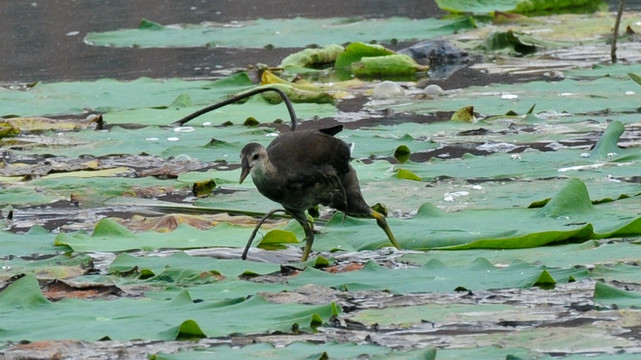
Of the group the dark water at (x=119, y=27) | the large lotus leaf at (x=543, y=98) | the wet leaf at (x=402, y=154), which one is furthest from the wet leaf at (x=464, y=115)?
the dark water at (x=119, y=27)

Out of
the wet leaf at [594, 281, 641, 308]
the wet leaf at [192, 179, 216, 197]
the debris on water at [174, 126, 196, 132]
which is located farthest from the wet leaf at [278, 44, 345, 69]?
the wet leaf at [594, 281, 641, 308]

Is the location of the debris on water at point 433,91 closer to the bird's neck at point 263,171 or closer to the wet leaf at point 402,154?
the wet leaf at point 402,154

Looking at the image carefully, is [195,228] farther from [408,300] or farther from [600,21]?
[600,21]

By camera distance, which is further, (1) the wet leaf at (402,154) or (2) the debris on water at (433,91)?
(2) the debris on water at (433,91)

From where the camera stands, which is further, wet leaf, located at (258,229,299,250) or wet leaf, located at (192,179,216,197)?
wet leaf, located at (192,179,216,197)

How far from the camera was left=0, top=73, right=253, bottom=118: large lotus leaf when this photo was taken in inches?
359

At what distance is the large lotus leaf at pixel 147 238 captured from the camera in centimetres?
496

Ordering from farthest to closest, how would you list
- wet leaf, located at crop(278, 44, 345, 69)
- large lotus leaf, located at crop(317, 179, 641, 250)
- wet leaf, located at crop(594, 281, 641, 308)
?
wet leaf, located at crop(278, 44, 345, 69)
large lotus leaf, located at crop(317, 179, 641, 250)
wet leaf, located at crop(594, 281, 641, 308)

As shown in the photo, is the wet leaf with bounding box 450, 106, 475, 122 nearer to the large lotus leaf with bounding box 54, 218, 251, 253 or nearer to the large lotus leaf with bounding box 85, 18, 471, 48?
the large lotus leaf with bounding box 54, 218, 251, 253

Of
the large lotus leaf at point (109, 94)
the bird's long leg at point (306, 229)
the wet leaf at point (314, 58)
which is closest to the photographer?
the bird's long leg at point (306, 229)

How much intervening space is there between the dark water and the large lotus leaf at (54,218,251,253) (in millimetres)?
5903

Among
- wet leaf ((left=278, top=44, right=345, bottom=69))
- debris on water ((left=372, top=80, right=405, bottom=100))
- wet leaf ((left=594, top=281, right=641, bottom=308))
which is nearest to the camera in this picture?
wet leaf ((left=594, top=281, right=641, bottom=308))

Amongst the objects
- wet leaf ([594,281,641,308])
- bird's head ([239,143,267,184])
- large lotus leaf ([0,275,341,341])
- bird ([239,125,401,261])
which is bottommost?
wet leaf ([594,281,641,308])

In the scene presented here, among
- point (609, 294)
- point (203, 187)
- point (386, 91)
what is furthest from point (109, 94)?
point (609, 294)
